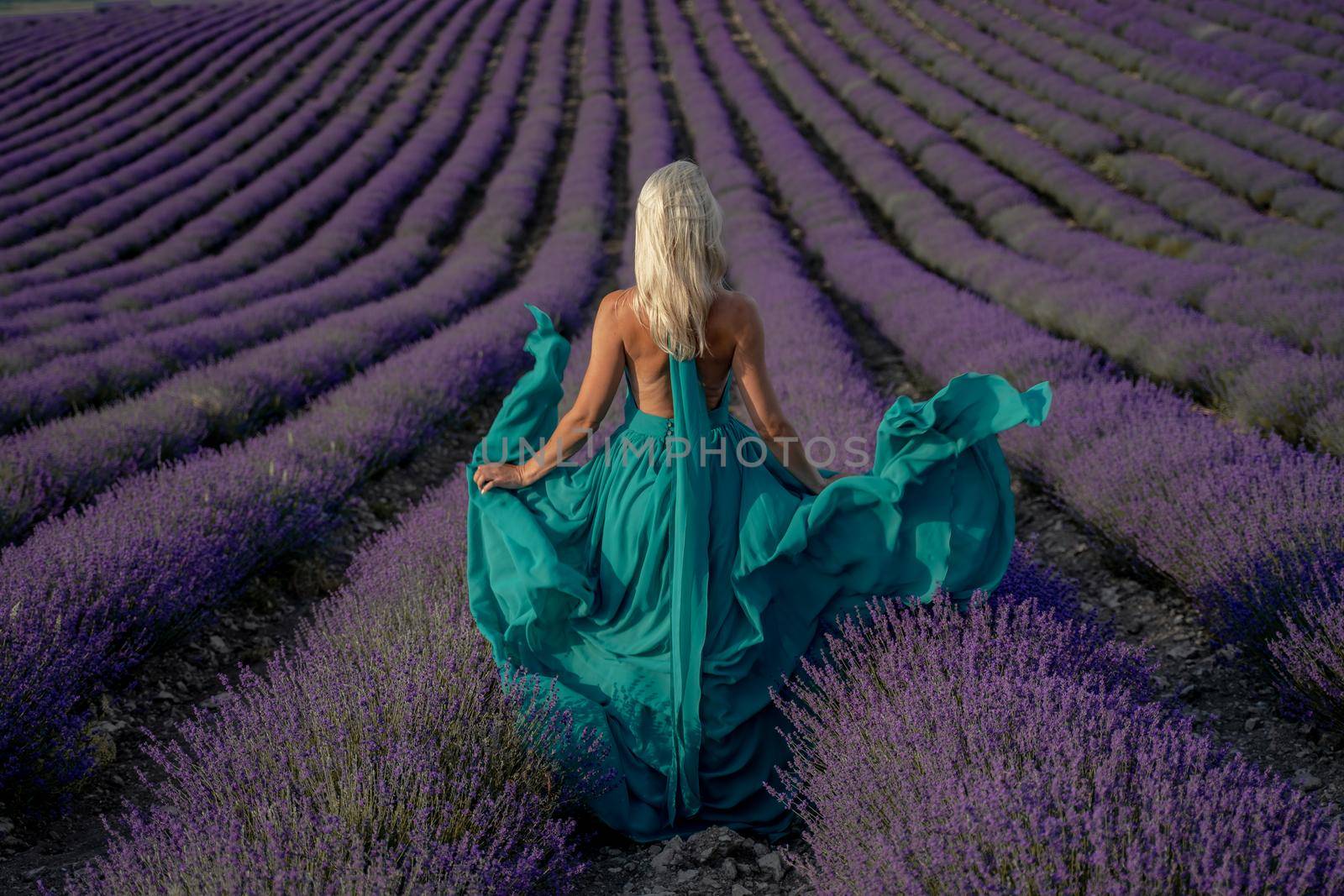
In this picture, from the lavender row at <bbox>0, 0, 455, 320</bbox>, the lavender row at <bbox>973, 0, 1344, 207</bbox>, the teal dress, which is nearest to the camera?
the teal dress

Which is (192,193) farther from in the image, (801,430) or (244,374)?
(801,430)

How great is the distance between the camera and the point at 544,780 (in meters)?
2.12

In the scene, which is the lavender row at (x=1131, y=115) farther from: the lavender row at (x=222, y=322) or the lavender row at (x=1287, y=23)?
the lavender row at (x=222, y=322)

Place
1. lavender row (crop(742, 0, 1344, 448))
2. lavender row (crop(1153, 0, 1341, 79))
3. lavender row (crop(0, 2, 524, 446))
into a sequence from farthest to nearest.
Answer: lavender row (crop(1153, 0, 1341, 79))
lavender row (crop(0, 2, 524, 446))
lavender row (crop(742, 0, 1344, 448))

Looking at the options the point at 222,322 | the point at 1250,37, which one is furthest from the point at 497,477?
the point at 1250,37

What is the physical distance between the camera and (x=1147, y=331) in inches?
230

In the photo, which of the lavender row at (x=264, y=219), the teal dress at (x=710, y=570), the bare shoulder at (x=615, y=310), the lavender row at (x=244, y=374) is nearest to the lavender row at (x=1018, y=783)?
the teal dress at (x=710, y=570)

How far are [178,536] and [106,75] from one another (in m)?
21.5

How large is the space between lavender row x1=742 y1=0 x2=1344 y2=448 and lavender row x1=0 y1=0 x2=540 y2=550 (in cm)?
458

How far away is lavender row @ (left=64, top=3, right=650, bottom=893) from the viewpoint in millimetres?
1650

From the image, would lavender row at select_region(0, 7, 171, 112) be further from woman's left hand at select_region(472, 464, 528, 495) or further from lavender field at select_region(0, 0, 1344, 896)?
woman's left hand at select_region(472, 464, 528, 495)

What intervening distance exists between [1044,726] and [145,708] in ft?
9.01

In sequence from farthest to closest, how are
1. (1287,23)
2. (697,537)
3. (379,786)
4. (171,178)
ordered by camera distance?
(1287,23), (171,178), (697,537), (379,786)

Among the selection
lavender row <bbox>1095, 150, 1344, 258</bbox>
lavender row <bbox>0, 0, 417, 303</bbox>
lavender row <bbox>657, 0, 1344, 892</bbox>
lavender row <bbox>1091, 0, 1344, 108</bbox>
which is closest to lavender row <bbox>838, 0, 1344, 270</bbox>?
lavender row <bbox>1095, 150, 1344, 258</bbox>
